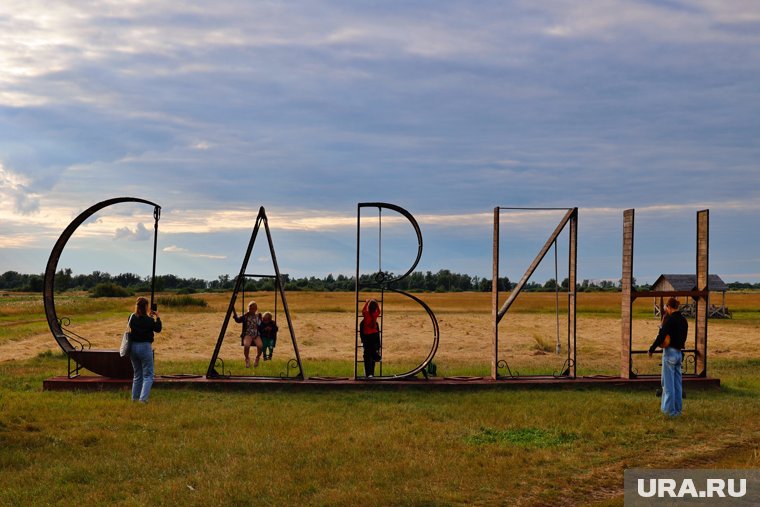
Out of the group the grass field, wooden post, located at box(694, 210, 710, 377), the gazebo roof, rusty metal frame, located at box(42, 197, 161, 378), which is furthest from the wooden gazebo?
rusty metal frame, located at box(42, 197, 161, 378)

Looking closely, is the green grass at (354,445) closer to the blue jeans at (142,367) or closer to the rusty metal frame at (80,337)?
the blue jeans at (142,367)

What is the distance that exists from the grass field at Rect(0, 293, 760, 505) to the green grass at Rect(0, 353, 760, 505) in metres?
0.03

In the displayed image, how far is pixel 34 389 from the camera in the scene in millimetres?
15242

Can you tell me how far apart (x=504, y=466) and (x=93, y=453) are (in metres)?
5.27

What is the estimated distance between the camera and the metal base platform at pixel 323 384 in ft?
48.9

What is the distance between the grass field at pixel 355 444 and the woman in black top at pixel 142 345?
39 centimetres

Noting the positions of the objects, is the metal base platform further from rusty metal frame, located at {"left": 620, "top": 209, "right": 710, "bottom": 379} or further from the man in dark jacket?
the man in dark jacket

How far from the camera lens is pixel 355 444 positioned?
9.95 m

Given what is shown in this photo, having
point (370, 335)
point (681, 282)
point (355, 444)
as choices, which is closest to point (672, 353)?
point (355, 444)

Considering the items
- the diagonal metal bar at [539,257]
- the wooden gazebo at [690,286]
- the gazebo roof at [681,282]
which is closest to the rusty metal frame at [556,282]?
the diagonal metal bar at [539,257]

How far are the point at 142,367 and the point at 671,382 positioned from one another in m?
9.16

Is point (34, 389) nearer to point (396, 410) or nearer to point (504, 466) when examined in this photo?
point (396, 410)

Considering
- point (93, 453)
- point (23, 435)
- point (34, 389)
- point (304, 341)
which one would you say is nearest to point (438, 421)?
point (93, 453)

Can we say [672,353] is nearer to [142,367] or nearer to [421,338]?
[142,367]
